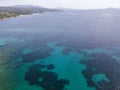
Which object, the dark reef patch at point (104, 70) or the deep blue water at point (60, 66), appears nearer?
the dark reef patch at point (104, 70)

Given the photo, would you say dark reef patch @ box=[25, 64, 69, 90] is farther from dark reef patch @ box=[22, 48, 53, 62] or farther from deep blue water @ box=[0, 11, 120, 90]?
dark reef patch @ box=[22, 48, 53, 62]

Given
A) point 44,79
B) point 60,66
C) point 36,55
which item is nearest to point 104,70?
point 60,66

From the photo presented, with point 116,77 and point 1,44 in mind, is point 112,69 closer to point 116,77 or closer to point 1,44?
point 116,77

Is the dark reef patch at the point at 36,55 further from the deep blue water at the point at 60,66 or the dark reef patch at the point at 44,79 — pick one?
the dark reef patch at the point at 44,79

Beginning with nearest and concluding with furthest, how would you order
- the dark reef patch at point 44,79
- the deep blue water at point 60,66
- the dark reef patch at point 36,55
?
the dark reef patch at point 44,79
the deep blue water at point 60,66
the dark reef patch at point 36,55

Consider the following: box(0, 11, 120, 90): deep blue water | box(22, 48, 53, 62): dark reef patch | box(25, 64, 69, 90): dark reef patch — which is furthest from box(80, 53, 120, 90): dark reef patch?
box(22, 48, 53, 62): dark reef patch

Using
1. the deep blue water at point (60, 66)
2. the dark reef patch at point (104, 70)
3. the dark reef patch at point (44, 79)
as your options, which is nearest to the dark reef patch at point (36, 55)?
the deep blue water at point (60, 66)

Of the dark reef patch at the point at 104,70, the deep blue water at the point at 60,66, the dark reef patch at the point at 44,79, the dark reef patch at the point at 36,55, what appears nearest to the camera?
the dark reef patch at the point at 44,79
